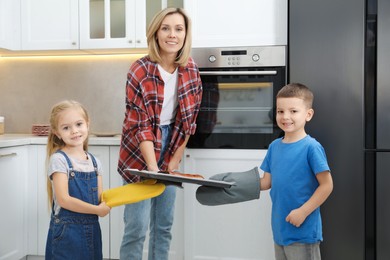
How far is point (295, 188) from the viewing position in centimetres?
175

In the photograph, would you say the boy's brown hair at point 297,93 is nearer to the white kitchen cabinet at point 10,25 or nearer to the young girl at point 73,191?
the young girl at point 73,191

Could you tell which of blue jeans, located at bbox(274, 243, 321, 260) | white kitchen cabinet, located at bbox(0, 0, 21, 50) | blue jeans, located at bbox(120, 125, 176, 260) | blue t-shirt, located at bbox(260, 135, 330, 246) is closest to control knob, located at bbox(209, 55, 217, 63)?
blue jeans, located at bbox(120, 125, 176, 260)

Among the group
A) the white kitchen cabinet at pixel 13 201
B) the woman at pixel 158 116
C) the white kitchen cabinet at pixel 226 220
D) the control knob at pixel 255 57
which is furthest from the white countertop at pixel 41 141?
the control knob at pixel 255 57

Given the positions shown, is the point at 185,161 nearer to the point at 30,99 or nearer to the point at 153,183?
the point at 153,183

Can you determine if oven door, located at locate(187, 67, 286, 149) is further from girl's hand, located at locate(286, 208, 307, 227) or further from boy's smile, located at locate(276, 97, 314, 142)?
girl's hand, located at locate(286, 208, 307, 227)

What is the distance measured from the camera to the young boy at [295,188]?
5.61 ft

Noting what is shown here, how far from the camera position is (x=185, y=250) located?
2697mm

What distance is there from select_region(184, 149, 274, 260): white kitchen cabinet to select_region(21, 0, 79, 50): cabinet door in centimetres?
114

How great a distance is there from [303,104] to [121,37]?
1568mm

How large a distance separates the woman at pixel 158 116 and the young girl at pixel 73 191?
360 mm

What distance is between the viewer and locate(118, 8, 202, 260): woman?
6.89 ft

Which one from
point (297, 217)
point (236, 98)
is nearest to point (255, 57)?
point (236, 98)

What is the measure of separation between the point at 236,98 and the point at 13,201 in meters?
1.42

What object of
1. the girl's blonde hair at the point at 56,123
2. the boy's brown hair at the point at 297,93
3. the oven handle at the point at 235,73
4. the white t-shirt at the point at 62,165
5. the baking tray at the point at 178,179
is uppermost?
the oven handle at the point at 235,73
